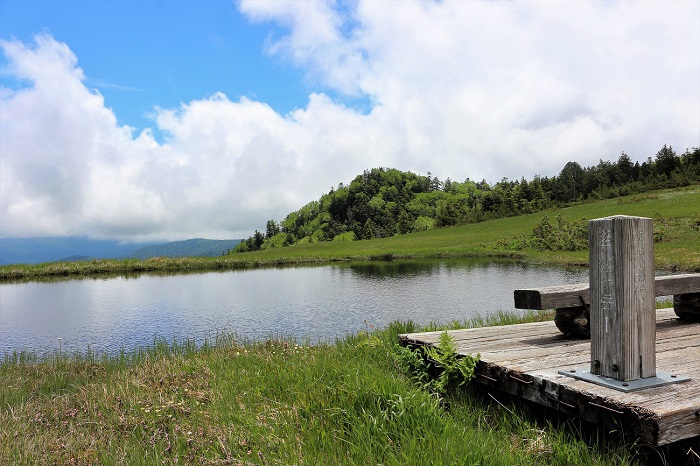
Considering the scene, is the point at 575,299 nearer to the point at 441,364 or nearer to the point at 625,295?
the point at 441,364

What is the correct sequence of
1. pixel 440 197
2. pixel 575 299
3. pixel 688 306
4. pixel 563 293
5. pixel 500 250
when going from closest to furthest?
pixel 563 293, pixel 575 299, pixel 688 306, pixel 500 250, pixel 440 197

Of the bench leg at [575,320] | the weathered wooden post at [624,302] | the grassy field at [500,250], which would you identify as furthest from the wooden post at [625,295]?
the grassy field at [500,250]

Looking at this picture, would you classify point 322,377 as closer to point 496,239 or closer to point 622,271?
point 622,271

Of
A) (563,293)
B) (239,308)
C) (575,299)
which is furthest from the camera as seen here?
(239,308)

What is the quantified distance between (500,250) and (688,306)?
49.2 metres

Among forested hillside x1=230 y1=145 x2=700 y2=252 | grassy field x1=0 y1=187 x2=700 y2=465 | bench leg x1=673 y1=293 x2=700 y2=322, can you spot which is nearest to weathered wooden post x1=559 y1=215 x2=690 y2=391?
grassy field x1=0 y1=187 x2=700 y2=465

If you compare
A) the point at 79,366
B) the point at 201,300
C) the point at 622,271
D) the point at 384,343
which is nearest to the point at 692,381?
the point at 622,271

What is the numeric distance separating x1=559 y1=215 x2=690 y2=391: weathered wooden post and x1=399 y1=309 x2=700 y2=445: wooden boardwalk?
Answer: 163mm

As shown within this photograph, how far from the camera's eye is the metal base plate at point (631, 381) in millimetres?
3660

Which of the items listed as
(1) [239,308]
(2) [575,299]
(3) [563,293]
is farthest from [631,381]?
(1) [239,308]

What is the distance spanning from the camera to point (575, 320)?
5738 mm

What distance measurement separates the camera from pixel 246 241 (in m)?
142

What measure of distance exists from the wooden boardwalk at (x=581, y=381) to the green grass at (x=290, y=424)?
0.23 m

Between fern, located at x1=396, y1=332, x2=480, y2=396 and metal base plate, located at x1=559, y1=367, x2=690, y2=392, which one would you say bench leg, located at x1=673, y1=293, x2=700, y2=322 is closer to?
metal base plate, located at x1=559, y1=367, x2=690, y2=392
